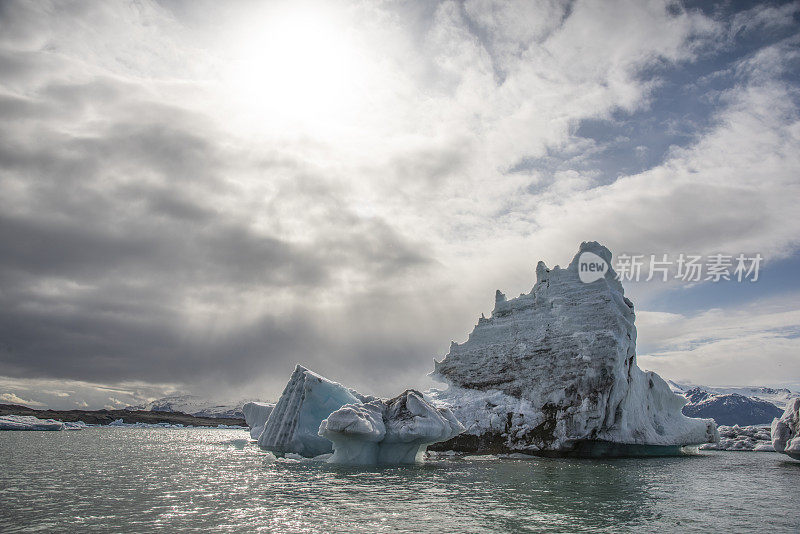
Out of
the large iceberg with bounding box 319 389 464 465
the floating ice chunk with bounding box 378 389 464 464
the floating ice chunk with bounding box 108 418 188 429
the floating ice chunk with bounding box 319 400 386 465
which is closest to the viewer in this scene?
the floating ice chunk with bounding box 319 400 386 465

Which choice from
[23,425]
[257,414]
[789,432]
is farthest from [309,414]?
[23,425]

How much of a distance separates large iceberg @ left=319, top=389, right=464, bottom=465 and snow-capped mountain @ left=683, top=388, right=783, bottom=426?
474ft

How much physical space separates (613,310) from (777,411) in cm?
16317

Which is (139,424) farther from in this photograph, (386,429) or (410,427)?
(410,427)

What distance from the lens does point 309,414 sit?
→ 2666 cm

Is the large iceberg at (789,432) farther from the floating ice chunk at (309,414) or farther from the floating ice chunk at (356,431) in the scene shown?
the floating ice chunk at (309,414)

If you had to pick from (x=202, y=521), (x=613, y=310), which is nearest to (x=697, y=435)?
(x=613, y=310)

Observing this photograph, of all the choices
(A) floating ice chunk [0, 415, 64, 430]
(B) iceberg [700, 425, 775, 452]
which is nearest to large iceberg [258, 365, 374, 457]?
(B) iceberg [700, 425, 775, 452]

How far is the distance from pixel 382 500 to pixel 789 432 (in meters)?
26.6

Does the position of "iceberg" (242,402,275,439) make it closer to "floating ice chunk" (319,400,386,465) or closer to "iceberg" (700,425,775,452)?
"floating ice chunk" (319,400,386,465)

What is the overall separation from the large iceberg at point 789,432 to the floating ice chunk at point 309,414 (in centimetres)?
2318

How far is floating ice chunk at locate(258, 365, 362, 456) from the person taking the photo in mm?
26203

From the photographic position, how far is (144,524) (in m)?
10.0

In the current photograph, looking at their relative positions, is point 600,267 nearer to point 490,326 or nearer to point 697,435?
point 490,326
